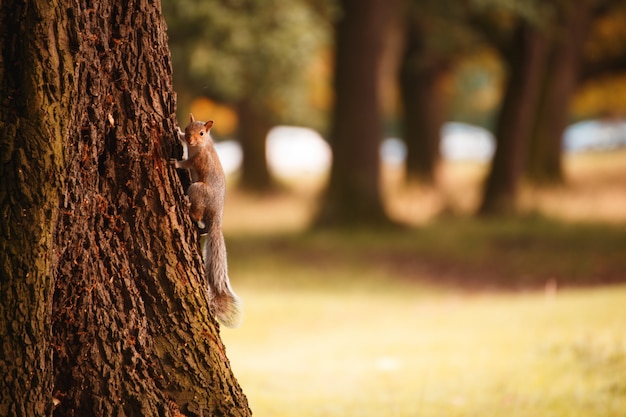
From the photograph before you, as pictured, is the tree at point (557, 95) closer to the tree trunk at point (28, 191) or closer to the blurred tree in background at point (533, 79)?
the blurred tree in background at point (533, 79)

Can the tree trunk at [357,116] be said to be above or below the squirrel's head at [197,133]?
above

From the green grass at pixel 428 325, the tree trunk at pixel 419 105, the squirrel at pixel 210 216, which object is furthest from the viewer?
the tree trunk at pixel 419 105

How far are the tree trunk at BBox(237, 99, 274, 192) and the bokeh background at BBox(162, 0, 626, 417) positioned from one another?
0.06m

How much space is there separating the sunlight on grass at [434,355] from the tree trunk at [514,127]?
7.43m

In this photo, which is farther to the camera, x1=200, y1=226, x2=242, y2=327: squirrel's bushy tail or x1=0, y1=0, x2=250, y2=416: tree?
x1=200, y1=226, x2=242, y2=327: squirrel's bushy tail

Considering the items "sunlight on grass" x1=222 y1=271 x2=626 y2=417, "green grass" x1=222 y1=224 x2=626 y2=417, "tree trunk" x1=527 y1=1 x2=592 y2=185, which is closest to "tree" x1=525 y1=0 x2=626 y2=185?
"tree trunk" x1=527 y1=1 x2=592 y2=185

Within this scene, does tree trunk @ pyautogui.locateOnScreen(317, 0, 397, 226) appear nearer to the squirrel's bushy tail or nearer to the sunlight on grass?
the sunlight on grass

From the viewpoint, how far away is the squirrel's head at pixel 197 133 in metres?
4.47

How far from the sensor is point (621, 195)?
72.3 ft

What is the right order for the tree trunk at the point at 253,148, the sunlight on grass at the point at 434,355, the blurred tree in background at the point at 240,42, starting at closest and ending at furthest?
the sunlight on grass at the point at 434,355 → the blurred tree in background at the point at 240,42 → the tree trunk at the point at 253,148

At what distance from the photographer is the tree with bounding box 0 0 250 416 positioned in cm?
345

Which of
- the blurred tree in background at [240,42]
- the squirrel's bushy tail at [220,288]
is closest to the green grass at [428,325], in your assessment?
the squirrel's bushy tail at [220,288]

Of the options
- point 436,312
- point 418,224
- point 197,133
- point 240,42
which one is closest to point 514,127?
point 418,224

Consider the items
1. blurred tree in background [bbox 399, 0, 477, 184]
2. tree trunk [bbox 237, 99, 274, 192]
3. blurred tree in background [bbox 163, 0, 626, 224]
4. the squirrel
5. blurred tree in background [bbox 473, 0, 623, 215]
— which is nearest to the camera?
the squirrel
